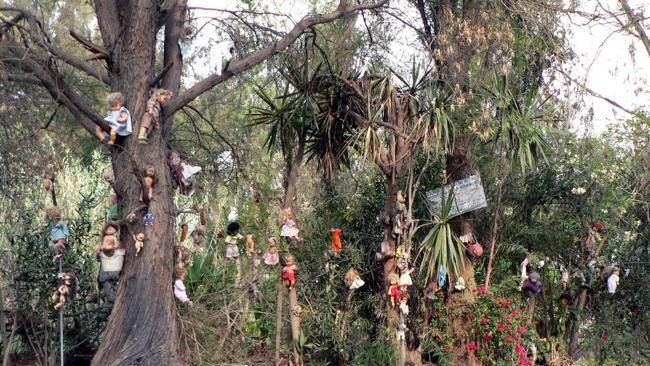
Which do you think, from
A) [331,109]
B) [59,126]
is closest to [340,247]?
[331,109]

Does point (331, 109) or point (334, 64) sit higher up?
point (334, 64)

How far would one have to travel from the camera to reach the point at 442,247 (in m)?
9.27

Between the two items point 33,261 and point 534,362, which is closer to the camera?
point 33,261

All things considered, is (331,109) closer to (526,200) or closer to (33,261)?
(526,200)

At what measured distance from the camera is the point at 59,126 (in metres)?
11.6

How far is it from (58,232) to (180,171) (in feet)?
4.91

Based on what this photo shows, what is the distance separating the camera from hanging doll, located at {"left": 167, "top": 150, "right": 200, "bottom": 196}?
8719 millimetres

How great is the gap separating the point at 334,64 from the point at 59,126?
456 cm

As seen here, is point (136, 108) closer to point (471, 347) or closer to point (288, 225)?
point (288, 225)

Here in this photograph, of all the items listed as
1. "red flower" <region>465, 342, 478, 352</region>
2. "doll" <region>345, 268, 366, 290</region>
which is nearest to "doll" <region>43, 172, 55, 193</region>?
"doll" <region>345, 268, 366, 290</region>

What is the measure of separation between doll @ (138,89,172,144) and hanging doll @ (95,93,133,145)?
0.18 meters

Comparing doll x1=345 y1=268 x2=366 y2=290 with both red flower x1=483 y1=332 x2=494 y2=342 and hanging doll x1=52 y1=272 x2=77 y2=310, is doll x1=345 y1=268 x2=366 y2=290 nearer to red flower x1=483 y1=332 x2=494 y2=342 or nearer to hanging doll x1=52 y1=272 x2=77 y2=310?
red flower x1=483 y1=332 x2=494 y2=342

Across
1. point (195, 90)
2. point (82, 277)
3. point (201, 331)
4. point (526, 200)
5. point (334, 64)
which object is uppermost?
point (334, 64)

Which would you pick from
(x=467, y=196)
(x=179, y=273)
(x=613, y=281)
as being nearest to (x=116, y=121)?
(x=179, y=273)
